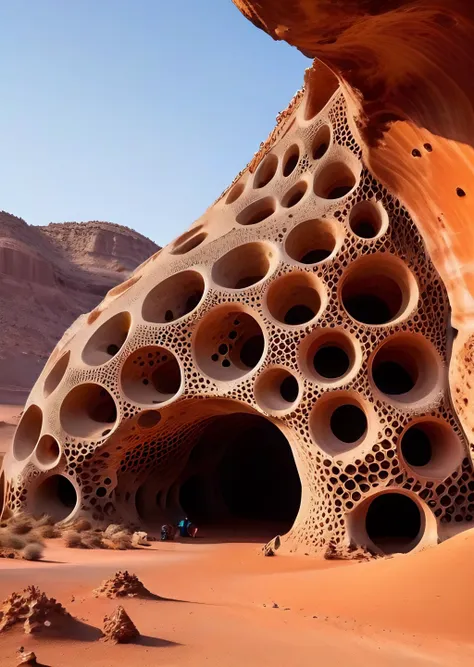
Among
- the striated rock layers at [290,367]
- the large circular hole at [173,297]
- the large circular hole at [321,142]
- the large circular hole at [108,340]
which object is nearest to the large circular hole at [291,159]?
the striated rock layers at [290,367]

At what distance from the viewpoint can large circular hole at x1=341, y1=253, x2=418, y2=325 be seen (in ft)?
39.9

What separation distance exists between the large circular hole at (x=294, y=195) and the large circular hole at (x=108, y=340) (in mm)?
4229

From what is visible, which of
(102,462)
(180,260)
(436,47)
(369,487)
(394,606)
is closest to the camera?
(436,47)

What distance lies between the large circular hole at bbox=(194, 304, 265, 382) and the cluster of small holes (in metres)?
0.11

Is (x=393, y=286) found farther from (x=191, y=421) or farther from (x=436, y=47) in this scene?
(x=436, y=47)

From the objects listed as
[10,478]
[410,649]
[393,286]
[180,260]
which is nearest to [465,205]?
[410,649]

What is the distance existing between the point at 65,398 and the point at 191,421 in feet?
8.83

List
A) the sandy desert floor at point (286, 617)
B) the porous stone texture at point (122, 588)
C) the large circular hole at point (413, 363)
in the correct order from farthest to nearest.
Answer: the large circular hole at point (413, 363) → the porous stone texture at point (122, 588) → the sandy desert floor at point (286, 617)

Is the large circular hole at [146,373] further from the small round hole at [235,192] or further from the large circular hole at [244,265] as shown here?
the small round hole at [235,192]

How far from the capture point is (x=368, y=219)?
13188mm

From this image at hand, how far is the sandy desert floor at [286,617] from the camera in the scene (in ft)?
13.5

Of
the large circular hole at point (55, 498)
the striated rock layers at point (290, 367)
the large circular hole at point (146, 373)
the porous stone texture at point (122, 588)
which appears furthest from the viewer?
the large circular hole at point (55, 498)

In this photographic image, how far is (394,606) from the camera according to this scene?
547 centimetres

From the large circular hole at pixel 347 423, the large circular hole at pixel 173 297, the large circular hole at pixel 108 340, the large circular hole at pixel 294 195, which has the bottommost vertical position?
the large circular hole at pixel 347 423
